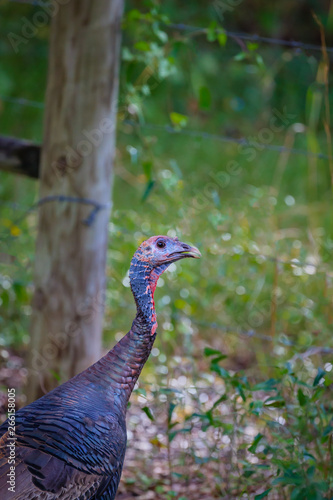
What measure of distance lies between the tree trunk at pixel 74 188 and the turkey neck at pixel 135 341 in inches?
34.6

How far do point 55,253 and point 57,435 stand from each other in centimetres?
117

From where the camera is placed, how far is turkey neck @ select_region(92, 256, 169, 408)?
1.98 metres

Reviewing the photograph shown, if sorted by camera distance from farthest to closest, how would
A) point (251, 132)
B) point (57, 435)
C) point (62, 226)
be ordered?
point (251, 132) → point (62, 226) → point (57, 435)

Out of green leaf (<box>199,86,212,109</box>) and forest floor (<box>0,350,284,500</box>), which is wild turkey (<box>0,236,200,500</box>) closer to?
forest floor (<box>0,350,284,500</box>)

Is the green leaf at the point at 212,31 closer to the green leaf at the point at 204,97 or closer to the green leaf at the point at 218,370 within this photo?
the green leaf at the point at 204,97

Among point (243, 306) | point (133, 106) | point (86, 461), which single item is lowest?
point (243, 306)

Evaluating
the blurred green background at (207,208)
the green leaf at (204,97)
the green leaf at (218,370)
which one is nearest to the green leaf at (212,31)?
the blurred green background at (207,208)

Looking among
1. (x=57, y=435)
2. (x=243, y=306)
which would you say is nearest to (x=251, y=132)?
(x=243, y=306)

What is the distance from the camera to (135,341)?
199 cm

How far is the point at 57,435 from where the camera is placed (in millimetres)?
1793

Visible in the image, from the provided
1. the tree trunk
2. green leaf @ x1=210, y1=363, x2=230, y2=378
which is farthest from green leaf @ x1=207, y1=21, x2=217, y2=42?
green leaf @ x1=210, y1=363, x2=230, y2=378

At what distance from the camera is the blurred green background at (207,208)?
2.97 metres

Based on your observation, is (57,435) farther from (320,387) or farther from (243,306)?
(243,306)

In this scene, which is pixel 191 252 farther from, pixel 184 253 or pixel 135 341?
pixel 135 341
